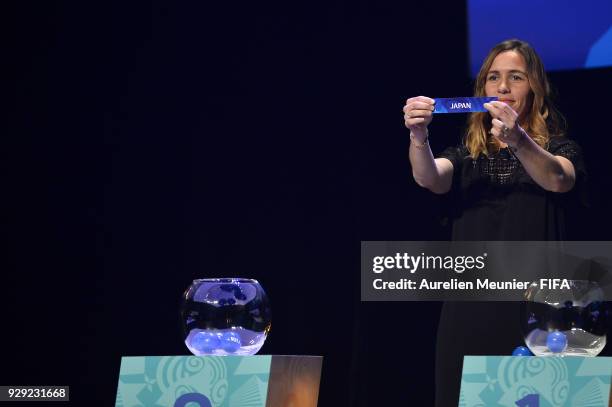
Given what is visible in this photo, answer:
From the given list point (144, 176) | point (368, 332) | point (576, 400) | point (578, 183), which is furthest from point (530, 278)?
point (144, 176)

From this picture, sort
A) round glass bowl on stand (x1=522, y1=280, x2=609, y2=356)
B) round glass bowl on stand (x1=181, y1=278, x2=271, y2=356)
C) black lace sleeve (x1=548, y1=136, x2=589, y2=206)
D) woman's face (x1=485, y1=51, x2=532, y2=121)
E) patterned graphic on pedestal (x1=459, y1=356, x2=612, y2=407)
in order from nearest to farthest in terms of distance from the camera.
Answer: patterned graphic on pedestal (x1=459, y1=356, x2=612, y2=407), round glass bowl on stand (x1=522, y1=280, x2=609, y2=356), round glass bowl on stand (x1=181, y1=278, x2=271, y2=356), black lace sleeve (x1=548, y1=136, x2=589, y2=206), woman's face (x1=485, y1=51, x2=532, y2=121)

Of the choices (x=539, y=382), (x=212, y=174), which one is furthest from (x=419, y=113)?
(x=212, y=174)

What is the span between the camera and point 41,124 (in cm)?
327

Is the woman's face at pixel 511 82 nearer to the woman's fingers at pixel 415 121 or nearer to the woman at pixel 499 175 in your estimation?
the woman at pixel 499 175

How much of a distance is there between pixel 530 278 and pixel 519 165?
0.89 ft

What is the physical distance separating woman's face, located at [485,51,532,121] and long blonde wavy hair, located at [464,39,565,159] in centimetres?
1

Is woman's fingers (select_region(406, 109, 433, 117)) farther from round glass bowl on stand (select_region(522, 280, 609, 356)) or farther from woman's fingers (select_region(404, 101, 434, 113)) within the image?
round glass bowl on stand (select_region(522, 280, 609, 356))

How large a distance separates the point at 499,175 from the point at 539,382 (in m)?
0.83

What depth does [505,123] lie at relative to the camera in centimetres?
212

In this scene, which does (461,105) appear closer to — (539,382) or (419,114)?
(419,114)

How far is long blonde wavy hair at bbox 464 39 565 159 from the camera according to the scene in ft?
7.67

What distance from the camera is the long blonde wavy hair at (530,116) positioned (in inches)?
92.0

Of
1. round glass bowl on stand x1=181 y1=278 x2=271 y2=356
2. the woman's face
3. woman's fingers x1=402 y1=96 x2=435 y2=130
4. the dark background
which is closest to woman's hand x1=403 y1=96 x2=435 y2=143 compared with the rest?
woman's fingers x1=402 y1=96 x2=435 y2=130

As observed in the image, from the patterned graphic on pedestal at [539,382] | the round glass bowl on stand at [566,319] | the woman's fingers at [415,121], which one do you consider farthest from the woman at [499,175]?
the patterned graphic on pedestal at [539,382]
